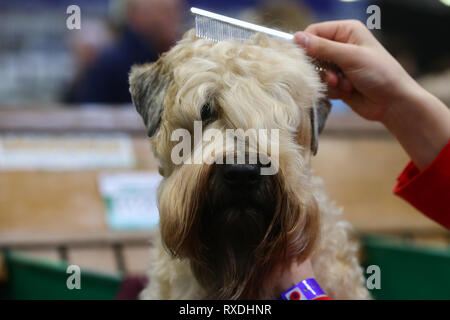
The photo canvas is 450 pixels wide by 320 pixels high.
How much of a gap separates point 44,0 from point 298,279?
3465 millimetres

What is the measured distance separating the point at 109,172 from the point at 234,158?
1.69 meters

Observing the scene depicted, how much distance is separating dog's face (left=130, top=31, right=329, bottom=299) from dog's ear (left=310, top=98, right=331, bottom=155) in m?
0.04

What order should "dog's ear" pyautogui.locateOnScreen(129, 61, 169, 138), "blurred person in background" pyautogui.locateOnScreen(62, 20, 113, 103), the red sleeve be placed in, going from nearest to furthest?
1. "dog's ear" pyautogui.locateOnScreen(129, 61, 169, 138)
2. the red sleeve
3. "blurred person in background" pyautogui.locateOnScreen(62, 20, 113, 103)

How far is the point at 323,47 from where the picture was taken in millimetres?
1597

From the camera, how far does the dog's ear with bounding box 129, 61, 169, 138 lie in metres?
1.52

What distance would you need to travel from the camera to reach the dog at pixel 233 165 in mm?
1324

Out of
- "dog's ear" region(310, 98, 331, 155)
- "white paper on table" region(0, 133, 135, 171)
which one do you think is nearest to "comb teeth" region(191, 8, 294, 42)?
"dog's ear" region(310, 98, 331, 155)

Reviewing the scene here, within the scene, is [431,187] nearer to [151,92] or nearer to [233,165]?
[233,165]

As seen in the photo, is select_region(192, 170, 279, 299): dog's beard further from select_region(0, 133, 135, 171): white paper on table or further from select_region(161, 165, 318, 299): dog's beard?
select_region(0, 133, 135, 171): white paper on table

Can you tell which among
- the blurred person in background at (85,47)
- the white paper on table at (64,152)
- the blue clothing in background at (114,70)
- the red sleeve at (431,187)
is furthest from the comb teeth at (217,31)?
the blurred person in background at (85,47)

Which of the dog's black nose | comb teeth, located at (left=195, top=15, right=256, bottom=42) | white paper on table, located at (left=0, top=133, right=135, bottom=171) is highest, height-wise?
comb teeth, located at (left=195, top=15, right=256, bottom=42)

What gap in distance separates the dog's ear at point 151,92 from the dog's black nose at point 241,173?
1.12ft

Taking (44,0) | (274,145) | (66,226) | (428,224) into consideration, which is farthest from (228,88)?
(44,0)

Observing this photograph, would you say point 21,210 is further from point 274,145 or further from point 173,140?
point 274,145
